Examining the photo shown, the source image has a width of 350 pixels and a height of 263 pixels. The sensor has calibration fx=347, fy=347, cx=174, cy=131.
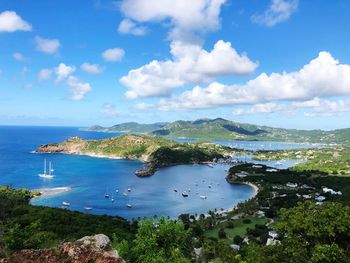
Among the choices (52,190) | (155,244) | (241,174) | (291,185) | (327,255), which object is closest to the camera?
(327,255)

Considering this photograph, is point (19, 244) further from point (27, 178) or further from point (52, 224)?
point (27, 178)

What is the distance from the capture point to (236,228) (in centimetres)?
6838

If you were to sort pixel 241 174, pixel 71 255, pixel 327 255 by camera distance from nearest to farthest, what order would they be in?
pixel 71 255
pixel 327 255
pixel 241 174

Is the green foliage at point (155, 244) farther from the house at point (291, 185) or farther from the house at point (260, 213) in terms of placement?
the house at point (291, 185)

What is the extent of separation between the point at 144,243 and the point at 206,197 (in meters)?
89.9

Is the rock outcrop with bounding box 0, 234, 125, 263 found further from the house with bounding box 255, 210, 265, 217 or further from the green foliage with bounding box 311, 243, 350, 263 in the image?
the house with bounding box 255, 210, 265, 217

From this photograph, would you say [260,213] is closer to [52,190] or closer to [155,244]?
[155,244]

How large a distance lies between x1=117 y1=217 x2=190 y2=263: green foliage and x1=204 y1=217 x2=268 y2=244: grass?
38692 mm

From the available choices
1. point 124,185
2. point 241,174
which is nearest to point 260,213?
point 124,185

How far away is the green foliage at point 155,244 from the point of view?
69.6ft

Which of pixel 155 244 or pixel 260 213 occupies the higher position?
pixel 155 244

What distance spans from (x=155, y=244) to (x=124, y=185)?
338ft

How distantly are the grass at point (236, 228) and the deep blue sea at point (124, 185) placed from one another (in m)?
18.1

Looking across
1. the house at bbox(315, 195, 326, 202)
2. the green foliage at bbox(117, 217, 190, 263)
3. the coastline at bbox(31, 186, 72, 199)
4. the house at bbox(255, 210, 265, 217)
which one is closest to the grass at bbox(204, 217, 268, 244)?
the house at bbox(255, 210, 265, 217)
